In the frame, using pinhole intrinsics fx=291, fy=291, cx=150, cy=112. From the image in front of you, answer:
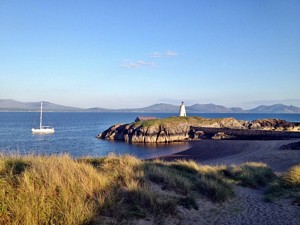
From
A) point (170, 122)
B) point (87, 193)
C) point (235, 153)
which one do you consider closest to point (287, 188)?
point (87, 193)

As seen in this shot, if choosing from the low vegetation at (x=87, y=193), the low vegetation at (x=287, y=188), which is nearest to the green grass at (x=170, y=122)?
the low vegetation at (x=287, y=188)

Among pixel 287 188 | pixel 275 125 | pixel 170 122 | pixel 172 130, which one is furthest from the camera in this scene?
pixel 275 125

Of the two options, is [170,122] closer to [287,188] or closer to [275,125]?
[275,125]

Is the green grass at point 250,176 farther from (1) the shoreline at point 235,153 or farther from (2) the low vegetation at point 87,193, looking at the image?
(1) the shoreline at point 235,153

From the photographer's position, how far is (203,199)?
31.2ft

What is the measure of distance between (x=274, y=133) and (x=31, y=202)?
49082mm

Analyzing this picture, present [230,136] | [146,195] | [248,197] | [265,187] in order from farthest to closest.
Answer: [230,136] < [265,187] < [248,197] < [146,195]

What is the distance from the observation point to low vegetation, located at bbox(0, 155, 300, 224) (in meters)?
5.85

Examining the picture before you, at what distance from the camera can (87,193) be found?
710 cm

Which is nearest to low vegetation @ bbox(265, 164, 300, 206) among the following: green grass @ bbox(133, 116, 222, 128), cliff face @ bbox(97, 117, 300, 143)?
cliff face @ bbox(97, 117, 300, 143)

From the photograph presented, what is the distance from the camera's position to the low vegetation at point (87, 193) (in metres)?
5.85

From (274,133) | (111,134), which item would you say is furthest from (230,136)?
(111,134)

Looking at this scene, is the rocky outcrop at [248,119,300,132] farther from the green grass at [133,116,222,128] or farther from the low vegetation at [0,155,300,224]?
the low vegetation at [0,155,300,224]

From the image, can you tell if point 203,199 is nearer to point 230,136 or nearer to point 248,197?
point 248,197
